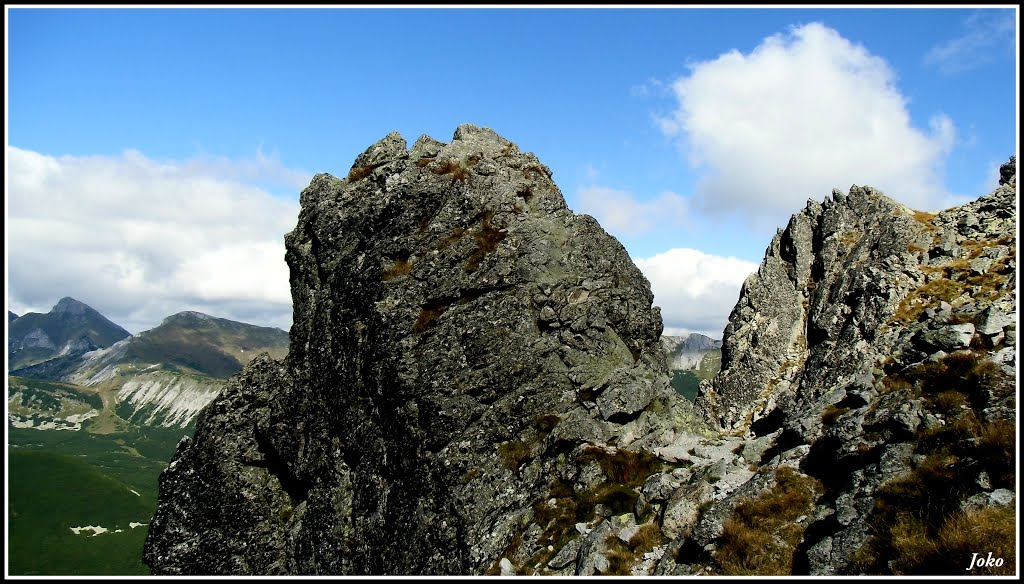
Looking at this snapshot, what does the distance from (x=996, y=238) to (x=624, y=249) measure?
2752cm

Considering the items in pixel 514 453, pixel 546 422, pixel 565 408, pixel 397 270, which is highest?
pixel 397 270

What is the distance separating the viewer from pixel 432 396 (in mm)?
31812

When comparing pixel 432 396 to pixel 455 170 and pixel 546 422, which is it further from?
pixel 455 170

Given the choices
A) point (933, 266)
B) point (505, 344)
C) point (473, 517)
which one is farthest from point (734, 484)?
point (933, 266)

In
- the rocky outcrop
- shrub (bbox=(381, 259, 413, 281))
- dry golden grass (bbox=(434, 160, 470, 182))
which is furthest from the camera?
dry golden grass (bbox=(434, 160, 470, 182))

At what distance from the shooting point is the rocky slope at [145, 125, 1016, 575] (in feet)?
58.3

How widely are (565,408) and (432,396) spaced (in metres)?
7.90

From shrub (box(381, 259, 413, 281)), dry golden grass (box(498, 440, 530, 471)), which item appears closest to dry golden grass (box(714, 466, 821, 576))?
dry golden grass (box(498, 440, 530, 471))

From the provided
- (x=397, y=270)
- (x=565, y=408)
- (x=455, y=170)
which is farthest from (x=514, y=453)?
(x=455, y=170)

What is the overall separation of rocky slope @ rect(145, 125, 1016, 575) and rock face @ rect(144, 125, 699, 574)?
0.53 feet

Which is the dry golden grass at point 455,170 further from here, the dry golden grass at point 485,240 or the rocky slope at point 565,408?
the dry golden grass at point 485,240

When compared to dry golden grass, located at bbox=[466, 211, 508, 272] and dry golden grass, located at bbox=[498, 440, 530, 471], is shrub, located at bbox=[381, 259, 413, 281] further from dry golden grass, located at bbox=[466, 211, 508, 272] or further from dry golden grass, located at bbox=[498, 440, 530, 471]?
dry golden grass, located at bbox=[498, 440, 530, 471]

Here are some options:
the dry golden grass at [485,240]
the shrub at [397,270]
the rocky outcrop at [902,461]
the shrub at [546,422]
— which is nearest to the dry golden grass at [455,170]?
the dry golden grass at [485,240]

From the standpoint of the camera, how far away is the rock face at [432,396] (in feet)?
93.7
